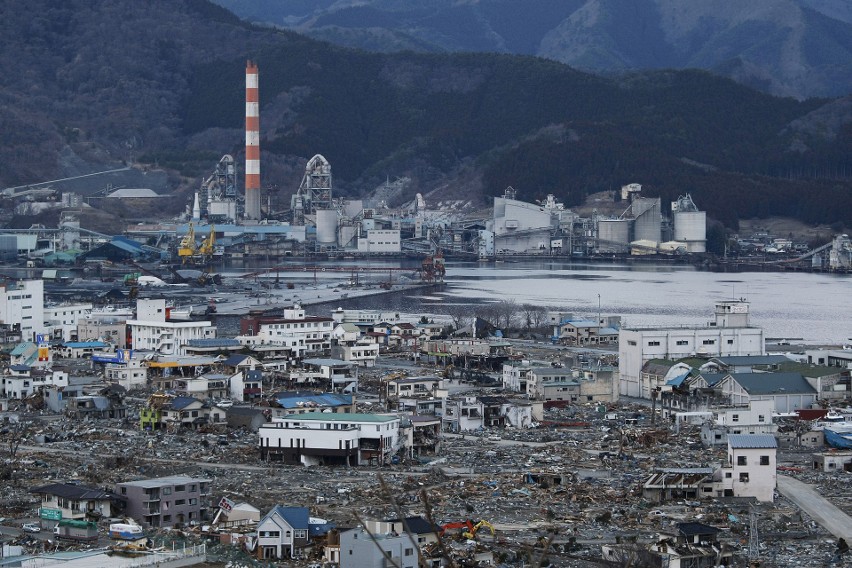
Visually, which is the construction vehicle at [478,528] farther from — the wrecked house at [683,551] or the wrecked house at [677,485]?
the wrecked house at [677,485]

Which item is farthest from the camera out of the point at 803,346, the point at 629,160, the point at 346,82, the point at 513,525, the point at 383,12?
the point at 383,12

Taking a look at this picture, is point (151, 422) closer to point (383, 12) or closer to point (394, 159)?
point (394, 159)

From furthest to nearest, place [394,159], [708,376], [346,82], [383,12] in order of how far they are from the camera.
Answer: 1. [383,12]
2. [346,82]
3. [394,159]
4. [708,376]

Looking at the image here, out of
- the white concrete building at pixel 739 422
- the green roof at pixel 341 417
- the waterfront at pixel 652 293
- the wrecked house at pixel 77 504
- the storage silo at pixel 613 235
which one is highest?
the storage silo at pixel 613 235

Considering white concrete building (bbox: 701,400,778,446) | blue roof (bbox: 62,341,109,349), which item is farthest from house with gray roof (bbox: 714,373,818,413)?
blue roof (bbox: 62,341,109,349)

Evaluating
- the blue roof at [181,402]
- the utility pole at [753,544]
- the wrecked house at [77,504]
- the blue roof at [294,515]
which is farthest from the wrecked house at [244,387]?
the utility pole at [753,544]

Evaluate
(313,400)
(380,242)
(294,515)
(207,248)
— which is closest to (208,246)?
(207,248)

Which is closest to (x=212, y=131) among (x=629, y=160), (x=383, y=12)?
(x=629, y=160)

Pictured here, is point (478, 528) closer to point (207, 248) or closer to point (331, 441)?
point (331, 441)

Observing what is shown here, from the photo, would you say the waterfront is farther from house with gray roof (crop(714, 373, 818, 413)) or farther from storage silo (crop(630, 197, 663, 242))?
house with gray roof (crop(714, 373, 818, 413))
